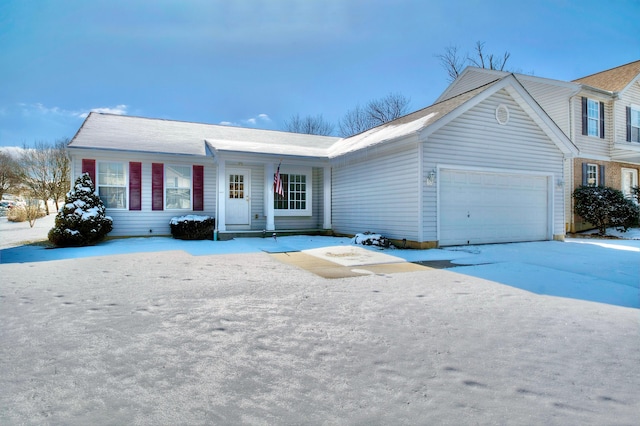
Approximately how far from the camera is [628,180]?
55.6 ft

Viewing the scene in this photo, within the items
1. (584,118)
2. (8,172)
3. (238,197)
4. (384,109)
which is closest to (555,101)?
(584,118)

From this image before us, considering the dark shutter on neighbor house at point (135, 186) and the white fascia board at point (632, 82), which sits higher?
the white fascia board at point (632, 82)

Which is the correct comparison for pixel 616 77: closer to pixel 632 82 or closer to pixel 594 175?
pixel 632 82

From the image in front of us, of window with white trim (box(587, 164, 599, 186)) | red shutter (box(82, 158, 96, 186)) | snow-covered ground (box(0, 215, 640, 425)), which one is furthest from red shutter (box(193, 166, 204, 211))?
window with white trim (box(587, 164, 599, 186))

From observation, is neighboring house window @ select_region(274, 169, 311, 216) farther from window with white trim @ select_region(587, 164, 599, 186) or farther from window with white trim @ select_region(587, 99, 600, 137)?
window with white trim @ select_region(587, 99, 600, 137)

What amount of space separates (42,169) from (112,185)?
26.6m

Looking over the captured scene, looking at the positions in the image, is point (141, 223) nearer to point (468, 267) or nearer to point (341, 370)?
point (468, 267)

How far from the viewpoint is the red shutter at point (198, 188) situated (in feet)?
41.5

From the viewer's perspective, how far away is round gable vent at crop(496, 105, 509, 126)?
397 inches

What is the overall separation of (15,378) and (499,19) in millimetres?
14986

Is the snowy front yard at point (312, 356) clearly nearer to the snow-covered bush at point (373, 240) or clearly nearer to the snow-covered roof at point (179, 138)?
the snow-covered bush at point (373, 240)

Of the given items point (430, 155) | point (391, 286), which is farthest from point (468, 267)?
point (430, 155)

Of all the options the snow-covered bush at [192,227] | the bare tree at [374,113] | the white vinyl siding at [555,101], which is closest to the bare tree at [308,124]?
the bare tree at [374,113]

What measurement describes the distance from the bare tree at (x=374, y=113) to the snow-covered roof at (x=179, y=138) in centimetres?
1589
